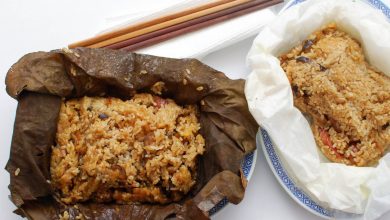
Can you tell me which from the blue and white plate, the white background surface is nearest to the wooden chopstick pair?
the white background surface

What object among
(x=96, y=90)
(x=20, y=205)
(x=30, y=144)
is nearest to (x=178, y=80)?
(x=96, y=90)

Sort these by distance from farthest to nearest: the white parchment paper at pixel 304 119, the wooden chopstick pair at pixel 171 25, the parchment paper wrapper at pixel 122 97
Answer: the wooden chopstick pair at pixel 171 25, the white parchment paper at pixel 304 119, the parchment paper wrapper at pixel 122 97

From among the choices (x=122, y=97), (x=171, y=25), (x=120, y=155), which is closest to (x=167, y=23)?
(x=171, y=25)

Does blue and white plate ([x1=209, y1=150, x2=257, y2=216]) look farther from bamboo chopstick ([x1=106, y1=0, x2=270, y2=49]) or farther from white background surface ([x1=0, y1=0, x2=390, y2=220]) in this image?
bamboo chopstick ([x1=106, y1=0, x2=270, y2=49])

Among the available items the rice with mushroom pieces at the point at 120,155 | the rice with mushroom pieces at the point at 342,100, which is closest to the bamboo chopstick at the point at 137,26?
the rice with mushroom pieces at the point at 120,155

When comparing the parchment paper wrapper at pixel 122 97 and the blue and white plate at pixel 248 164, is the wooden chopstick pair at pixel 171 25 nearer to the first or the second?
the parchment paper wrapper at pixel 122 97

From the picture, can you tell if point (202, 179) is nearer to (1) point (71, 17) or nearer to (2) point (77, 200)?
(2) point (77, 200)

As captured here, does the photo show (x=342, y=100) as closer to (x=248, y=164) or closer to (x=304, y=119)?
(x=304, y=119)
